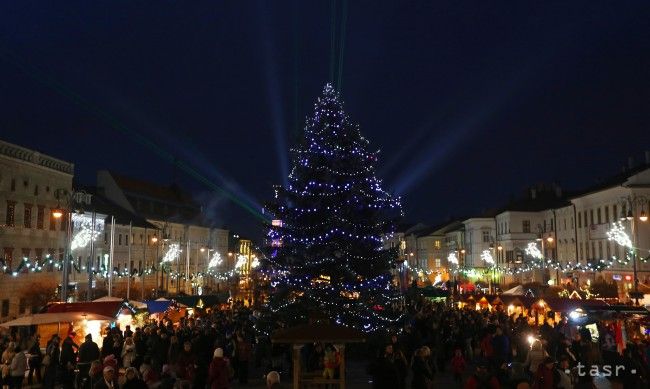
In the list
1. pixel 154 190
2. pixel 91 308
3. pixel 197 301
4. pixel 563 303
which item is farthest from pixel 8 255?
pixel 154 190

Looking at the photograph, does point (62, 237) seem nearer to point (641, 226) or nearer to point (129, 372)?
point (129, 372)

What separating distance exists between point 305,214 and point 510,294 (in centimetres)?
1649

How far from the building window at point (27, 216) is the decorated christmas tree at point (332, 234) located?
2621cm

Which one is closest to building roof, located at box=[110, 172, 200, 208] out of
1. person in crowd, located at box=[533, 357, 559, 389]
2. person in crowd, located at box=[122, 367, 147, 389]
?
person in crowd, located at box=[122, 367, 147, 389]

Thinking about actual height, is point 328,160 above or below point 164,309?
above

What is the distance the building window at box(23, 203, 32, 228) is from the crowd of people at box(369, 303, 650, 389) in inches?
1178

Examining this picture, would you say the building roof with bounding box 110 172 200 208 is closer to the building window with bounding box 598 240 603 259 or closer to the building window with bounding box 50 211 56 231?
the building window with bounding box 50 211 56 231

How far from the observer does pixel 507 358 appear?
1908 centimetres

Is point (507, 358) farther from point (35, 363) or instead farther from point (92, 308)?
point (92, 308)

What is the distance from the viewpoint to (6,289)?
41.9 m

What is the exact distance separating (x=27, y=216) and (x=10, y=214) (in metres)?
2.35

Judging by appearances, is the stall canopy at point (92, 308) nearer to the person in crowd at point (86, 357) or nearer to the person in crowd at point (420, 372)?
the person in crowd at point (86, 357)

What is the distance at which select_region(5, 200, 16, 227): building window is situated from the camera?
141 feet

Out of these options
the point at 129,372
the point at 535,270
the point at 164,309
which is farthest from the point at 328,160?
the point at 535,270
